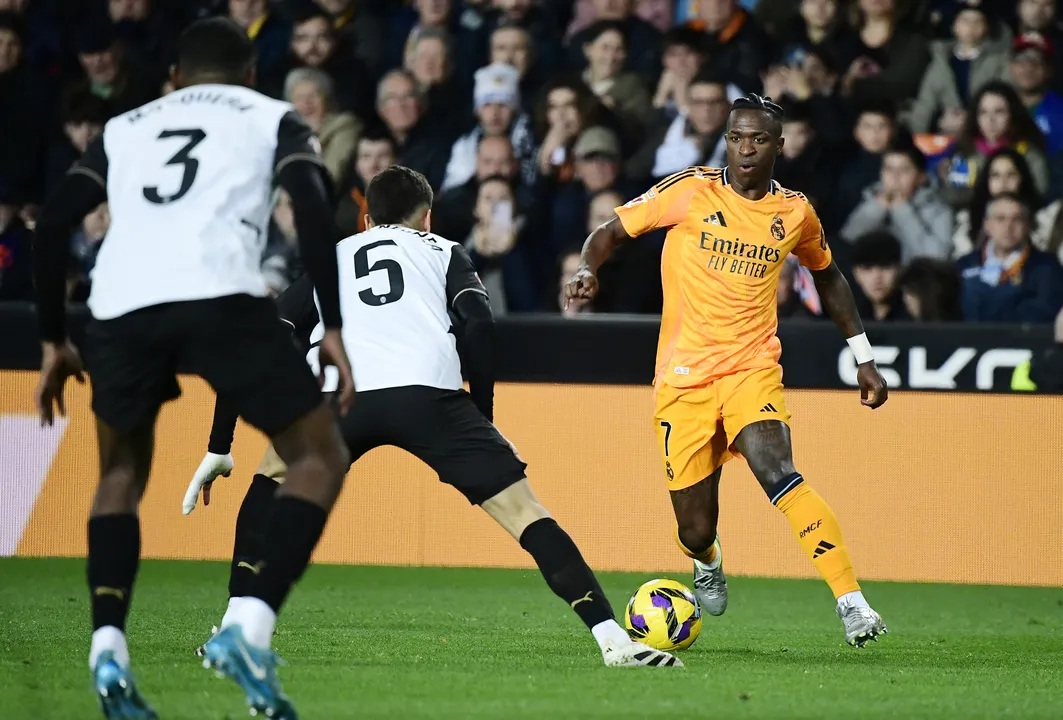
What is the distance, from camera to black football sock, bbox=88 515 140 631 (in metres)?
4.80

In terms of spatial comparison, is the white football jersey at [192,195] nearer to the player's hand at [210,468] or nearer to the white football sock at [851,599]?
the player's hand at [210,468]

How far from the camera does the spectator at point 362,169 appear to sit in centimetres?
1205

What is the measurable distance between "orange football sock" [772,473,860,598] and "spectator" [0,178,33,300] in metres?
7.01

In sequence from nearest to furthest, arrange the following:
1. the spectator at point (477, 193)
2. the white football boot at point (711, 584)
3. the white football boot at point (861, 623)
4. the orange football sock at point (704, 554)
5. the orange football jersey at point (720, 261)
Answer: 1. the white football boot at point (861, 623)
2. the orange football jersey at point (720, 261)
3. the orange football sock at point (704, 554)
4. the white football boot at point (711, 584)
5. the spectator at point (477, 193)

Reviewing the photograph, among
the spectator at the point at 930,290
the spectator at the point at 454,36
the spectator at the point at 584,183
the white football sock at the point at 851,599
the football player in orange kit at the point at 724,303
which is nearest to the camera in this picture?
the white football sock at the point at 851,599

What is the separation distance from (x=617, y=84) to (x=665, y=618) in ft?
21.3

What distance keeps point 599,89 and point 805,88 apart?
5.07 feet

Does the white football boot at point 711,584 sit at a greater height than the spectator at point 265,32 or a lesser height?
lesser

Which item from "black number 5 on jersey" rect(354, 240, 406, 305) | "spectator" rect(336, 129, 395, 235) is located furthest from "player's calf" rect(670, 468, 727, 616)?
"spectator" rect(336, 129, 395, 235)

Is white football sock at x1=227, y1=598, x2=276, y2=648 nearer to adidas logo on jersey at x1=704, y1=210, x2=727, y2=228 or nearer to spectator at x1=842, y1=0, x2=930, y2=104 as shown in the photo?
adidas logo on jersey at x1=704, y1=210, x2=727, y2=228

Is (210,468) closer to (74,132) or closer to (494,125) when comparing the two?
(494,125)

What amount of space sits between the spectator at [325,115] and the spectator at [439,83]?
585 mm

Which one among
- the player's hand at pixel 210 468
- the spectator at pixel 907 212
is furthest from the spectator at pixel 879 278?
the player's hand at pixel 210 468

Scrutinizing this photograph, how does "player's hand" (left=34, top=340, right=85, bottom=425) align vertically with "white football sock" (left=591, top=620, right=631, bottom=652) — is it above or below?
above
